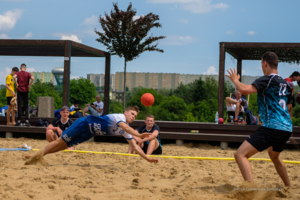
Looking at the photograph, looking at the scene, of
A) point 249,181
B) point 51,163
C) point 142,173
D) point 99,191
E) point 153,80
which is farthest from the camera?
point 153,80

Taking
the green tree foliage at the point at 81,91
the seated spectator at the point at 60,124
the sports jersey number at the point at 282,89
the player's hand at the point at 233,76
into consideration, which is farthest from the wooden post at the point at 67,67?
the green tree foliage at the point at 81,91

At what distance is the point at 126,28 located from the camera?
15.6 meters

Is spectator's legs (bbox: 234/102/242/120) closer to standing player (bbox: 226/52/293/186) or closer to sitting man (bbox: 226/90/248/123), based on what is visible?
sitting man (bbox: 226/90/248/123)

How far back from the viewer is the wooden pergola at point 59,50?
34.2ft

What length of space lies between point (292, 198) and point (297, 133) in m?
6.20

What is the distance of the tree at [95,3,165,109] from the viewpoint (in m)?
15.5

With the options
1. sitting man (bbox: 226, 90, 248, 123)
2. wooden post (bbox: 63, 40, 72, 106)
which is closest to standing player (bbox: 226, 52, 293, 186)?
sitting man (bbox: 226, 90, 248, 123)

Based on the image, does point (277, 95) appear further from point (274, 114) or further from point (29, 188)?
point (29, 188)

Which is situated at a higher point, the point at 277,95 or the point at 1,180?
the point at 277,95

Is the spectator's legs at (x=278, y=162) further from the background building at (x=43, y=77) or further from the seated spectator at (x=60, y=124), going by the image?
the background building at (x=43, y=77)

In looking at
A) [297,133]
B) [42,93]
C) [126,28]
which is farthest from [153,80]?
[297,133]

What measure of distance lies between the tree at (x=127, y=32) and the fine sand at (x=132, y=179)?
10.3m

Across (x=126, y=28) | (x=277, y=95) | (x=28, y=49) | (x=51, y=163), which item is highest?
(x=126, y=28)

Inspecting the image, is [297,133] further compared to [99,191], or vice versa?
[297,133]
